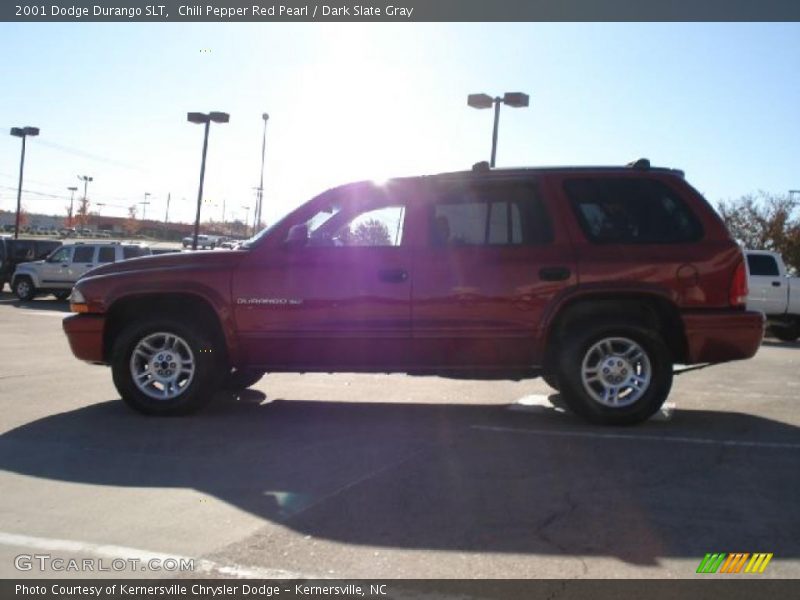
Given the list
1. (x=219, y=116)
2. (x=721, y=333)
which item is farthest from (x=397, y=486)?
(x=219, y=116)

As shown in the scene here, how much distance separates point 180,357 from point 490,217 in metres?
2.97

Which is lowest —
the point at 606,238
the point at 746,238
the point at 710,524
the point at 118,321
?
the point at 710,524

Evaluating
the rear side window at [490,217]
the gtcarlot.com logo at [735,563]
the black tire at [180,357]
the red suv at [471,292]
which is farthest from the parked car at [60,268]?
the gtcarlot.com logo at [735,563]

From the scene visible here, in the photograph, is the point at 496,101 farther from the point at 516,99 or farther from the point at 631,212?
the point at 631,212

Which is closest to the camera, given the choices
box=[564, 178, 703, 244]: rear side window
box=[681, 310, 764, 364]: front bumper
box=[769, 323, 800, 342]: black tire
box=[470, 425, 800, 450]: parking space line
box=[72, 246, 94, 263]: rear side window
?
box=[470, 425, 800, 450]: parking space line

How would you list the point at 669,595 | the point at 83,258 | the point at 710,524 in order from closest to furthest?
the point at 669,595, the point at 710,524, the point at 83,258

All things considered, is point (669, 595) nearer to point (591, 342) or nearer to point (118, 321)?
point (591, 342)

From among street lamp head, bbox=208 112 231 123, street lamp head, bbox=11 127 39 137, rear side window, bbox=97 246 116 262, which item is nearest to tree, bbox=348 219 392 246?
rear side window, bbox=97 246 116 262

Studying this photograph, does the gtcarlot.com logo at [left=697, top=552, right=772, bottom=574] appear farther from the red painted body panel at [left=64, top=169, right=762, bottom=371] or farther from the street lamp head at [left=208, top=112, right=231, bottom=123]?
the street lamp head at [left=208, top=112, right=231, bottom=123]

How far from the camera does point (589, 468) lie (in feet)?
17.4

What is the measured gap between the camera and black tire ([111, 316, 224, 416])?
22.7 feet

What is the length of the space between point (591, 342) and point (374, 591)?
3679 mm

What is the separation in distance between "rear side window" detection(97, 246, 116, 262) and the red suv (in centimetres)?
1964

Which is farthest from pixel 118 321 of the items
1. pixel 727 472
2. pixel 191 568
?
pixel 727 472
